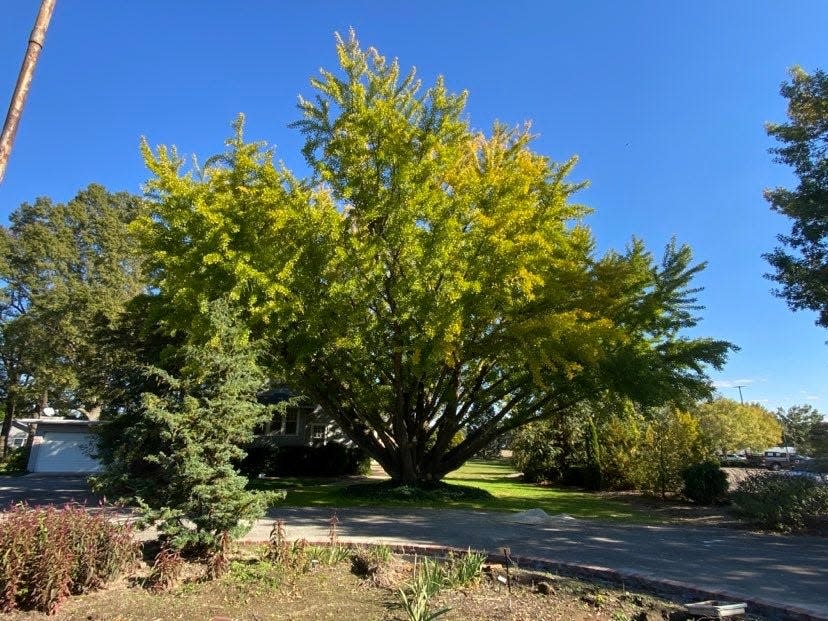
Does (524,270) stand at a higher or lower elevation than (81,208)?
lower

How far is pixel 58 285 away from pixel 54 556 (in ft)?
118

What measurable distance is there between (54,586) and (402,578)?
337 cm

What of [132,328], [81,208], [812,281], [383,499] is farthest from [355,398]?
[81,208]

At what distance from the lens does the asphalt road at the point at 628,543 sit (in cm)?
600

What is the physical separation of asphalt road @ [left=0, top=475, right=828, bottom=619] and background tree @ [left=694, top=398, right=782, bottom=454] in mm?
39507

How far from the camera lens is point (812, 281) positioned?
43.8 feet

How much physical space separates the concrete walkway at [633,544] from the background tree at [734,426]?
39.6 meters

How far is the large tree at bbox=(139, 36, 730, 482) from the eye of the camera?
1199 cm

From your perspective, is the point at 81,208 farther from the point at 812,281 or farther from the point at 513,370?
the point at 812,281

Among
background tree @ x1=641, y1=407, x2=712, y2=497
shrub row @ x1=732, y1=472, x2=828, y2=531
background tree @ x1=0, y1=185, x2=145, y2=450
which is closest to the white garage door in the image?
background tree @ x1=0, y1=185, x2=145, y2=450

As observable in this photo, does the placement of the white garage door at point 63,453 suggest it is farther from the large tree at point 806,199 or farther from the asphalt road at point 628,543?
the large tree at point 806,199

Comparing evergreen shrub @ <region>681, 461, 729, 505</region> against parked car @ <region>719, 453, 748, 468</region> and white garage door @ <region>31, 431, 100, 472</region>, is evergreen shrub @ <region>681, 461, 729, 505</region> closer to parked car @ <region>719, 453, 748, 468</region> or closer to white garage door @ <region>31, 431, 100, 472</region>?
parked car @ <region>719, 453, 748, 468</region>

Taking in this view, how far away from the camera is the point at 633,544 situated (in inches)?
334

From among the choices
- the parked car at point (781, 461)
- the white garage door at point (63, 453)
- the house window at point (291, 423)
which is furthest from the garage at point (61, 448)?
the parked car at point (781, 461)
